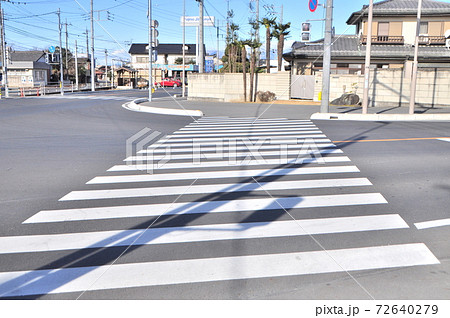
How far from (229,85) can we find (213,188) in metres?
24.5

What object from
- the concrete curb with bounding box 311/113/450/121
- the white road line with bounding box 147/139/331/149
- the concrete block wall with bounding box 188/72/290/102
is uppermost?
the concrete block wall with bounding box 188/72/290/102

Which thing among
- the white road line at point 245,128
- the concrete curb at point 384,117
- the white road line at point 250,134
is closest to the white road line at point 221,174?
the white road line at point 250,134

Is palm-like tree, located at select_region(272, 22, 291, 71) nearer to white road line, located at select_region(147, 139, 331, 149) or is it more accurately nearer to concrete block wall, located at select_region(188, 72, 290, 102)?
concrete block wall, located at select_region(188, 72, 290, 102)

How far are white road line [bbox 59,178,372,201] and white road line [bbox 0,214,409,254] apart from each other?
1734 millimetres

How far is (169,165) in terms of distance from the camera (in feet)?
32.3

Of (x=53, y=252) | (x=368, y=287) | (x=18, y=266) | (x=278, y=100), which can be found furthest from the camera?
(x=278, y=100)

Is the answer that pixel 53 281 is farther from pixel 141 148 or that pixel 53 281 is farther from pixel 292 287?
pixel 141 148

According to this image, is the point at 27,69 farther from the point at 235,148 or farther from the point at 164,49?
the point at 235,148

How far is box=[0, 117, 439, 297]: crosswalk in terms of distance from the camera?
4.51m

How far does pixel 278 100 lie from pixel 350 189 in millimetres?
23011

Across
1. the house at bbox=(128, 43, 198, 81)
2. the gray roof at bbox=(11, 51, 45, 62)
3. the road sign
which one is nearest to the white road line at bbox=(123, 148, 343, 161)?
the road sign

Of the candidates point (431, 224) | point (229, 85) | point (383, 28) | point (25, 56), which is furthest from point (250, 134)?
point (25, 56)

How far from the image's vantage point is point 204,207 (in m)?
6.74
